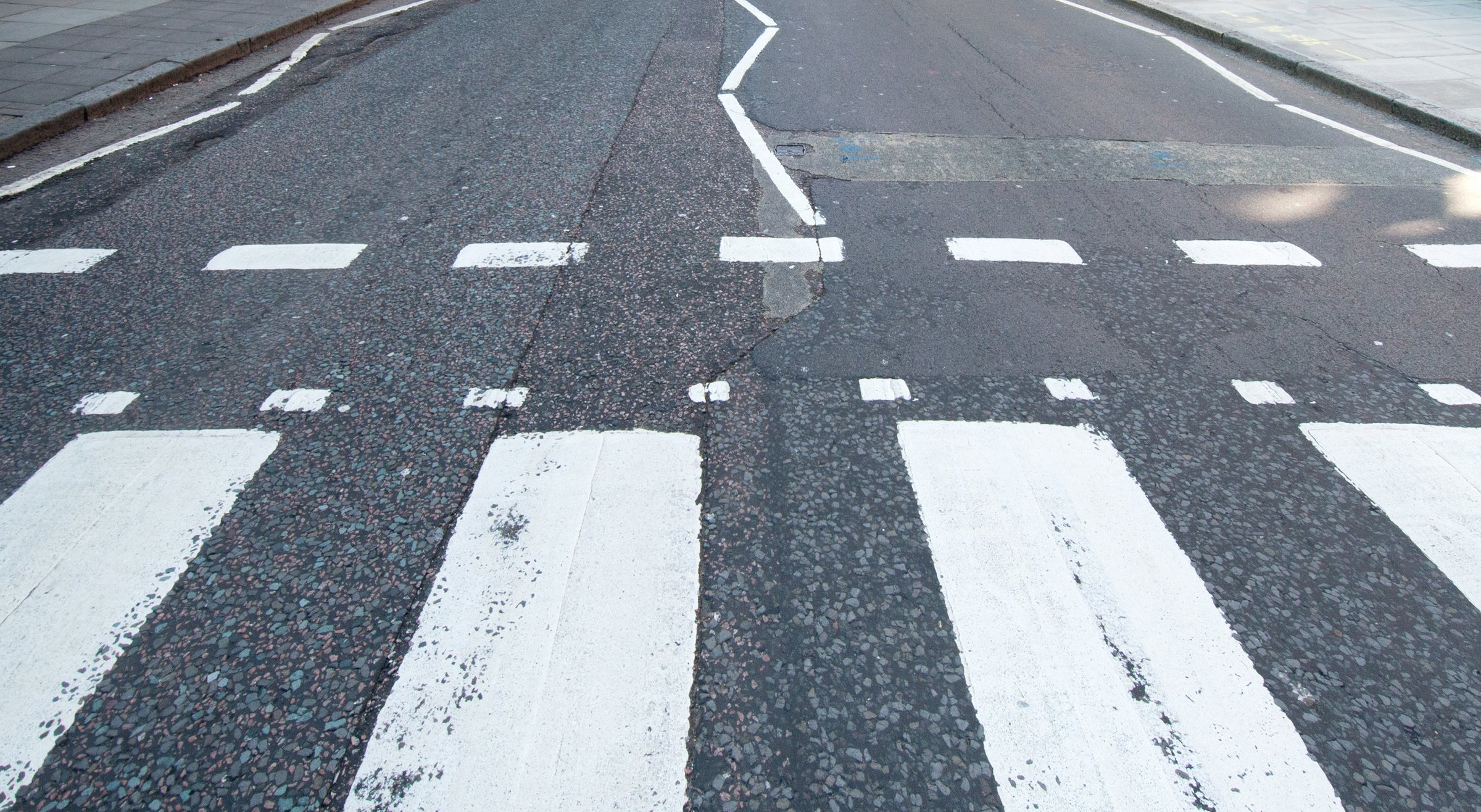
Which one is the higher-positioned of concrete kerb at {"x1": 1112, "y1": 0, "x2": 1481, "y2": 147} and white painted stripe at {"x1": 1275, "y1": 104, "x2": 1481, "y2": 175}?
concrete kerb at {"x1": 1112, "y1": 0, "x2": 1481, "y2": 147}

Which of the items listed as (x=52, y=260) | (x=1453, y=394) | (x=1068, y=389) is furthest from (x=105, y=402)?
(x=1453, y=394)

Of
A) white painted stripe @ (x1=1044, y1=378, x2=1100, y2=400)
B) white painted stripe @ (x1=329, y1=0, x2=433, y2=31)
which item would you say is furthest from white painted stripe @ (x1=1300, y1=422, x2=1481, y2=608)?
white painted stripe @ (x1=329, y1=0, x2=433, y2=31)

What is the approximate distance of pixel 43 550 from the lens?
9.75ft

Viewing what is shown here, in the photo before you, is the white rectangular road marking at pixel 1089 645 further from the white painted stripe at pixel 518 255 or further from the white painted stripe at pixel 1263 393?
the white painted stripe at pixel 518 255

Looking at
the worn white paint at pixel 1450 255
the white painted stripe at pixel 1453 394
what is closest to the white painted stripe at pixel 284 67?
the white painted stripe at pixel 1453 394

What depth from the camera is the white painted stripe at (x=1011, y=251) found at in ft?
16.7

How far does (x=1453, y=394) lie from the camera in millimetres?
3945

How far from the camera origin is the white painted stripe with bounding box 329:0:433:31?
34.9ft

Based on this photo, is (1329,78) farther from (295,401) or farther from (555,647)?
(295,401)

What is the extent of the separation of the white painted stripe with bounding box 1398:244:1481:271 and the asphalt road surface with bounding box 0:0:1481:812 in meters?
0.04

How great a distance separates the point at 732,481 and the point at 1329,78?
9.53 metres

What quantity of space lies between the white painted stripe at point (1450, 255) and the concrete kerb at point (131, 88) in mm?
10160

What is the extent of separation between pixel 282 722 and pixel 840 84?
780cm

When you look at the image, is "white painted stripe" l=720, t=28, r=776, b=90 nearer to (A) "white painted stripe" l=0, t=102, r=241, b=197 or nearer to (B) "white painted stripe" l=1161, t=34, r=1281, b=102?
(A) "white painted stripe" l=0, t=102, r=241, b=197
